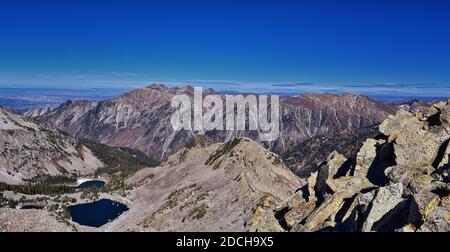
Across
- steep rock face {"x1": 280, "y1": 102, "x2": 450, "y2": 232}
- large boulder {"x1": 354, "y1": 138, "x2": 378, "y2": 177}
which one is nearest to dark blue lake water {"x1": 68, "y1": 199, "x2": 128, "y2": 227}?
steep rock face {"x1": 280, "y1": 102, "x2": 450, "y2": 232}

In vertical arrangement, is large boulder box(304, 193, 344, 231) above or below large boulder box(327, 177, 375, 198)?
below

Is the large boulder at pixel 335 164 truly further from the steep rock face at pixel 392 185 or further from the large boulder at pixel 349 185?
the large boulder at pixel 349 185

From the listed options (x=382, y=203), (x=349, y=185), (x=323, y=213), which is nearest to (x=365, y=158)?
(x=349, y=185)

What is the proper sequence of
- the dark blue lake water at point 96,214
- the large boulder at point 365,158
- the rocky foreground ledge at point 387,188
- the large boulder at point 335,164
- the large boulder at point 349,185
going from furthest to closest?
the dark blue lake water at point 96,214
the large boulder at point 335,164
the large boulder at point 365,158
the large boulder at point 349,185
the rocky foreground ledge at point 387,188

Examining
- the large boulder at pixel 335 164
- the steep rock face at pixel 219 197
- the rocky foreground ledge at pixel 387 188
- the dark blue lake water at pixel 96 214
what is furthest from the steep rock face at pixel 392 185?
the dark blue lake water at pixel 96 214

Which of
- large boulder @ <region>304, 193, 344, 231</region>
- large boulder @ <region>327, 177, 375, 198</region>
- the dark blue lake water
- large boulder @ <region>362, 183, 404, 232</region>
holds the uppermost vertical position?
large boulder @ <region>362, 183, 404, 232</region>

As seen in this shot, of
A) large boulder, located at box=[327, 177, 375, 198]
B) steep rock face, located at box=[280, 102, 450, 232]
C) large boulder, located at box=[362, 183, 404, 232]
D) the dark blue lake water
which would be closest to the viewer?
steep rock face, located at box=[280, 102, 450, 232]

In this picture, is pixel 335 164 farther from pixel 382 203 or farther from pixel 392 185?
pixel 382 203

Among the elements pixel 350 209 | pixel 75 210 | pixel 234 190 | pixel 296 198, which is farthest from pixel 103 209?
pixel 350 209

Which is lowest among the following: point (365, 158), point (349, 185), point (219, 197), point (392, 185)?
point (219, 197)

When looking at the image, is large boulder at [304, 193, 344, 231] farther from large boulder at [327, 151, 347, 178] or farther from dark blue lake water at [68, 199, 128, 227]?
dark blue lake water at [68, 199, 128, 227]
